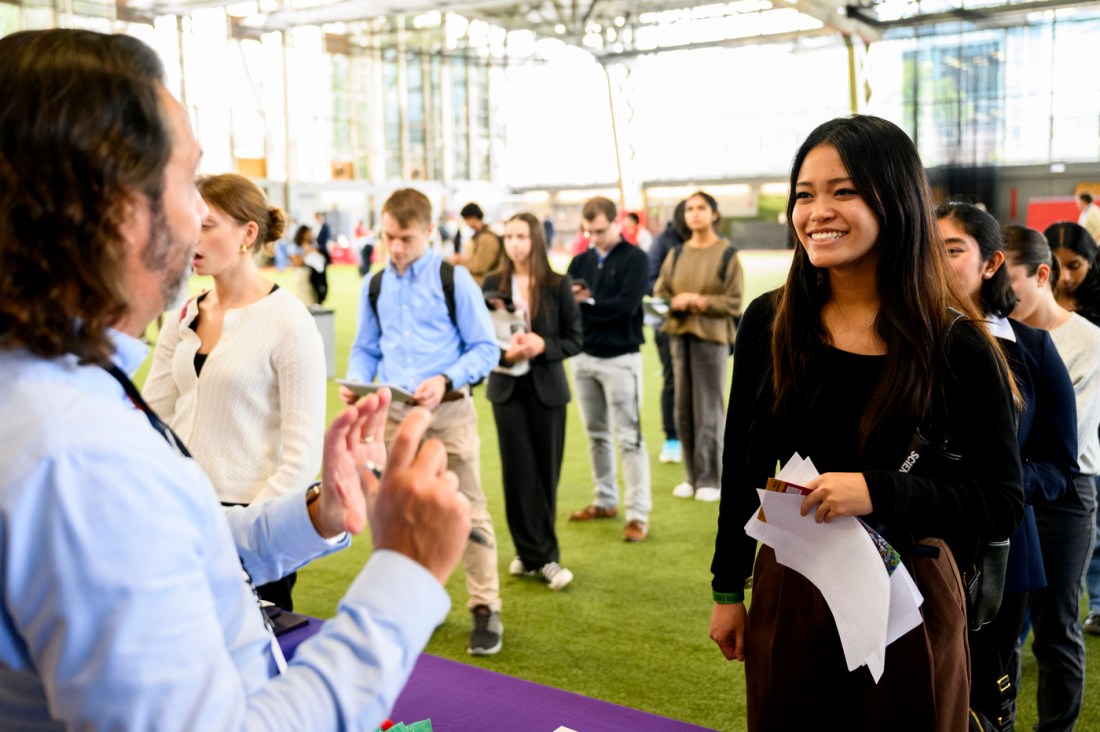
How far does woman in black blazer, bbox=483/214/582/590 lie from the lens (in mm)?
4238

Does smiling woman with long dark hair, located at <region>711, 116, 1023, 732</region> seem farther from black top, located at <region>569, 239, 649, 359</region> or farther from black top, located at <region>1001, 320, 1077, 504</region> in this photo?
black top, located at <region>569, 239, 649, 359</region>

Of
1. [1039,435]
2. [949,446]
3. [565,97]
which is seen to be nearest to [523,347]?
[1039,435]

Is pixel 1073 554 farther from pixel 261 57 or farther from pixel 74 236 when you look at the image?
pixel 261 57

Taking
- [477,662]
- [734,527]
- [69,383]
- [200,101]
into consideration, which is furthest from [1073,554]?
[200,101]

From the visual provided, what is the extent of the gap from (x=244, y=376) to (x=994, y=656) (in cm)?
201

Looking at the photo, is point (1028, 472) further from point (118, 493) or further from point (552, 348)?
point (552, 348)

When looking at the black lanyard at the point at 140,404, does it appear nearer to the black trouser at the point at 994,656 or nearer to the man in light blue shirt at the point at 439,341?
the black trouser at the point at 994,656

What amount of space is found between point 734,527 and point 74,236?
1.35 m

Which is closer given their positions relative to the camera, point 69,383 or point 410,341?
point 69,383

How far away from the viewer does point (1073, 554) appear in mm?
2602

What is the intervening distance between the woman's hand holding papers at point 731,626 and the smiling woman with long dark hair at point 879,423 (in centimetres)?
5

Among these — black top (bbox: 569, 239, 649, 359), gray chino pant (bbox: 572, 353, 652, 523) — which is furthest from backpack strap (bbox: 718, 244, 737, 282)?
gray chino pant (bbox: 572, 353, 652, 523)

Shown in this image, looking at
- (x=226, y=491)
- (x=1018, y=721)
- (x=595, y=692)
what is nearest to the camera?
(x=226, y=491)

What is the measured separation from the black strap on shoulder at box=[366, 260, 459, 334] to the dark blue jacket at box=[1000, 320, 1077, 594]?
2063mm
